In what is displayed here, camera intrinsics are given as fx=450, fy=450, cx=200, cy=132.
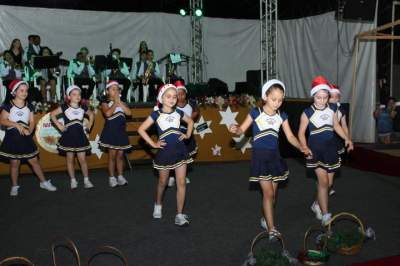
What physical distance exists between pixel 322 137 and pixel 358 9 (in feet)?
21.1

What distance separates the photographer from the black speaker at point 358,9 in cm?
1038

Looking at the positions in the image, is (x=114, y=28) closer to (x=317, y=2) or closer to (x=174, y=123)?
(x=317, y=2)

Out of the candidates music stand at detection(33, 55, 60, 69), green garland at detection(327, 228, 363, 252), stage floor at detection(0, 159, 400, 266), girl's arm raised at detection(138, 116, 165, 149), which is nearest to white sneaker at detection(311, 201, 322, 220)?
stage floor at detection(0, 159, 400, 266)

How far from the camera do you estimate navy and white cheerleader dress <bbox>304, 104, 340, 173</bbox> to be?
5.06 m

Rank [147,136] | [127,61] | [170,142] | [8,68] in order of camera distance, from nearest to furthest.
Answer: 1. [147,136]
2. [170,142]
3. [8,68]
4. [127,61]

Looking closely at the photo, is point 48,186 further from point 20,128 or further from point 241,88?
point 241,88

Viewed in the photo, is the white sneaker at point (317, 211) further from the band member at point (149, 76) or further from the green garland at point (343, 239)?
the band member at point (149, 76)

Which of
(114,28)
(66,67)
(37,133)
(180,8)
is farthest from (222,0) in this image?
(37,133)

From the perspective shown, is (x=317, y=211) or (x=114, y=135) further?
(x=114, y=135)

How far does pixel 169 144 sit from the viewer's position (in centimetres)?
521

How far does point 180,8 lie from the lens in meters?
14.2

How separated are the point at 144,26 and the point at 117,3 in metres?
1.04

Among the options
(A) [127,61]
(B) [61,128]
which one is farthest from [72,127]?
(A) [127,61]

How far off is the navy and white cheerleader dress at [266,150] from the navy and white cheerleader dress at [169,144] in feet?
3.09
